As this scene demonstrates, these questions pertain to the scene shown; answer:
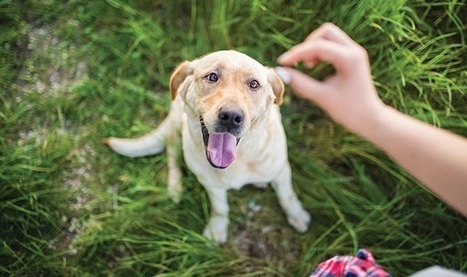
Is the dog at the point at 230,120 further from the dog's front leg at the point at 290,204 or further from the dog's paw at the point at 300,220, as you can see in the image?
the dog's paw at the point at 300,220

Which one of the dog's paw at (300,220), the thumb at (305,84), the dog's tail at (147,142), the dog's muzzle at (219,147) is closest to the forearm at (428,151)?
the thumb at (305,84)

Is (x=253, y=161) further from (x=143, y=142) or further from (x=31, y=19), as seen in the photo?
(x=31, y=19)

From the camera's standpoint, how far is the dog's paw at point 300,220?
250 centimetres

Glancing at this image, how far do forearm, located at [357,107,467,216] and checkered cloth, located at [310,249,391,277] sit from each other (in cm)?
39

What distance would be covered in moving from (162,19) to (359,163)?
Answer: 4.36 ft

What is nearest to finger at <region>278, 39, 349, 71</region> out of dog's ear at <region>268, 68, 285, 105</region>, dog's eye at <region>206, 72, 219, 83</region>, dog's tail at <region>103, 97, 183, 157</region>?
dog's ear at <region>268, 68, 285, 105</region>

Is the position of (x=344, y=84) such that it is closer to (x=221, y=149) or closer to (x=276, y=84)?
(x=276, y=84)

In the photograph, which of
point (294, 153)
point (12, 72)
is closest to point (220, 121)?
point (294, 153)

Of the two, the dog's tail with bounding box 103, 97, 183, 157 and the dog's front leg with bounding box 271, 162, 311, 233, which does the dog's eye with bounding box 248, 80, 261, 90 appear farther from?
the dog's tail with bounding box 103, 97, 183, 157

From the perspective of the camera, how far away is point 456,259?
2.36 meters

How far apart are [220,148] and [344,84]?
0.56m

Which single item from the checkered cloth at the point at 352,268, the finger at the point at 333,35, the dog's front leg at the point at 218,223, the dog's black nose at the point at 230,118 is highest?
the finger at the point at 333,35

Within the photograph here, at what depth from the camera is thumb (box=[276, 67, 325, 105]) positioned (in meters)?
2.09

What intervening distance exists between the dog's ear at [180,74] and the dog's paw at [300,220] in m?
0.92
